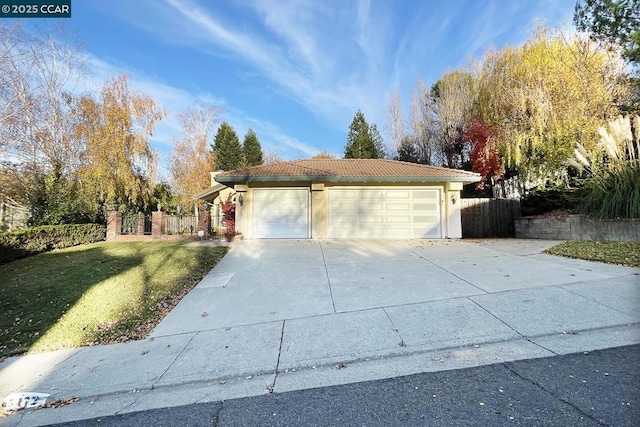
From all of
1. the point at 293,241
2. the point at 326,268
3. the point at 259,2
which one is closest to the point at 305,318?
the point at 326,268

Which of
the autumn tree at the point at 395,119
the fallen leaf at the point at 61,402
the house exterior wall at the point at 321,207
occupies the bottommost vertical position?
the fallen leaf at the point at 61,402

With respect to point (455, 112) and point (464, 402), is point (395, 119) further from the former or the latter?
point (464, 402)

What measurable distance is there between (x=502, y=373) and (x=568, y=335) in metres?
1.34

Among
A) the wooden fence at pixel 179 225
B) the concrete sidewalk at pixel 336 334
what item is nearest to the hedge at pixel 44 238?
the wooden fence at pixel 179 225

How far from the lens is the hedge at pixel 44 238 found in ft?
31.4

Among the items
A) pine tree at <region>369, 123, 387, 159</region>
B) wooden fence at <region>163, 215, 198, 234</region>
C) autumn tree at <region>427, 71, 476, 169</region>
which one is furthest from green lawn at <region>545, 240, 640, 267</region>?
pine tree at <region>369, 123, 387, 159</region>

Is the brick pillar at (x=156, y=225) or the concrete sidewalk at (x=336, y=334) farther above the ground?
the brick pillar at (x=156, y=225)

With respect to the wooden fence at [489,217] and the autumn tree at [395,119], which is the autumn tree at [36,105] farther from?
the autumn tree at [395,119]

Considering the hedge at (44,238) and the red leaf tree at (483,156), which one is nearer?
the hedge at (44,238)

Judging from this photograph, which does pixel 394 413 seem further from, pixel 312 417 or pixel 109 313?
pixel 109 313

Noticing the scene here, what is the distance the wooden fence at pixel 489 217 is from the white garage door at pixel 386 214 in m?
2.42

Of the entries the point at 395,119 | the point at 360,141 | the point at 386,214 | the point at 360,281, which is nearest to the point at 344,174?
the point at 386,214

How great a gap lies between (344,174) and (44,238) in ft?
36.9

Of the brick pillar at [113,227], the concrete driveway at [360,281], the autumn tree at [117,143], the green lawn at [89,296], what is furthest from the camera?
the autumn tree at [117,143]
